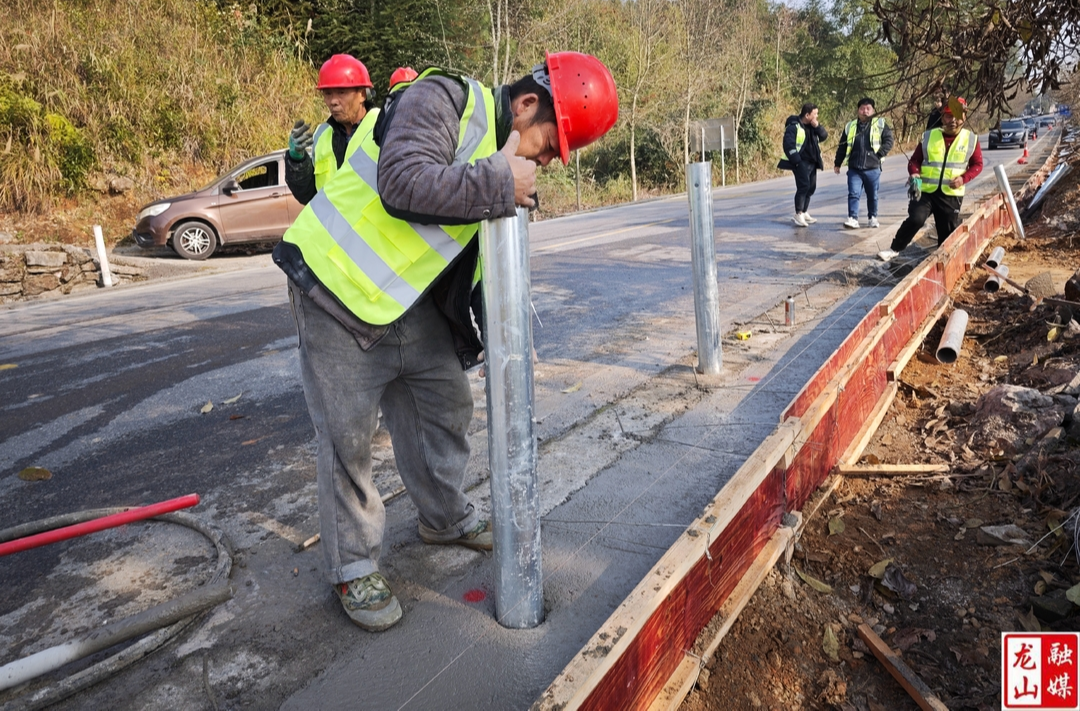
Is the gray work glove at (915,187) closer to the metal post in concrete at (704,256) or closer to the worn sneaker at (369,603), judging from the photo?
the metal post in concrete at (704,256)

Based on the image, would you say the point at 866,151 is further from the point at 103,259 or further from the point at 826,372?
the point at 103,259

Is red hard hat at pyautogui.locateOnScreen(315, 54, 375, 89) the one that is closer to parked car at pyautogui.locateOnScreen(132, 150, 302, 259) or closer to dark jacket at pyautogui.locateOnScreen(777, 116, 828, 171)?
dark jacket at pyautogui.locateOnScreen(777, 116, 828, 171)

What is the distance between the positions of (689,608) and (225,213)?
13.5 meters

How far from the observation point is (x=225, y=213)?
13906 millimetres

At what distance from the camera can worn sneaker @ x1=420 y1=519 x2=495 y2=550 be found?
10.1 ft

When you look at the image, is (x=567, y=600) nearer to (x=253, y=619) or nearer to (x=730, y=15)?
(x=253, y=619)

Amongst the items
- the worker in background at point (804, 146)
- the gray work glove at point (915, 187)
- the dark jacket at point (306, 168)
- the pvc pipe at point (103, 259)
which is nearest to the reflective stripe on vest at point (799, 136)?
the worker in background at point (804, 146)

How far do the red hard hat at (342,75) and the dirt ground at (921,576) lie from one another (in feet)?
11.3

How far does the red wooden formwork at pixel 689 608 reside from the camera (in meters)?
2.00

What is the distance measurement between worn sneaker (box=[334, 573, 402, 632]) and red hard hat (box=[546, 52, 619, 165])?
1.57 m

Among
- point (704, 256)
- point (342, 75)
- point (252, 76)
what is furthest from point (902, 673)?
point (252, 76)

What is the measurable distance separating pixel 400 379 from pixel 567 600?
997 mm

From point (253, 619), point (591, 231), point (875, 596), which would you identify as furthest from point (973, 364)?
point (591, 231)

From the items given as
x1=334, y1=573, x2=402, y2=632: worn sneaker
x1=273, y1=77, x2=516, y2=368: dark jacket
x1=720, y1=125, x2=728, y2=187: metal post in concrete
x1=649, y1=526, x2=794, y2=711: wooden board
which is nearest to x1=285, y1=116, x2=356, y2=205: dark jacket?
x1=273, y1=77, x2=516, y2=368: dark jacket
